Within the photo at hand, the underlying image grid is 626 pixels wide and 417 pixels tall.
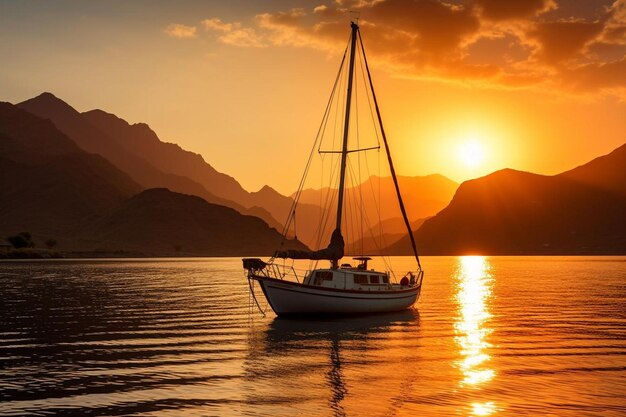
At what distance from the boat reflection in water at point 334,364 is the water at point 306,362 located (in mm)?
85

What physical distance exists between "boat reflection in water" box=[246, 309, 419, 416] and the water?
0.08 m

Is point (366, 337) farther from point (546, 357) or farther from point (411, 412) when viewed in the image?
point (411, 412)

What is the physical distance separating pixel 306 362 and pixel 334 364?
142cm

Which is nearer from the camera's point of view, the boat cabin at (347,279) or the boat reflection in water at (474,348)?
the boat reflection in water at (474,348)

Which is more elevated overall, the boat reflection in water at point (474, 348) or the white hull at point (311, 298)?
the white hull at point (311, 298)

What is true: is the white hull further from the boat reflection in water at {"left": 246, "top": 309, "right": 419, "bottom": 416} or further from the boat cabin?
the boat reflection in water at {"left": 246, "top": 309, "right": 419, "bottom": 416}

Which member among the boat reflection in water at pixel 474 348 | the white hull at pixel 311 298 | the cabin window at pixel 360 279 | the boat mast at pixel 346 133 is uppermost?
the boat mast at pixel 346 133

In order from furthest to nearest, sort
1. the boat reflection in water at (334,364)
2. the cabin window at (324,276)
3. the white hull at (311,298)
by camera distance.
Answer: the cabin window at (324,276) < the white hull at (311,298) < the boat reflection in water at (334,364)

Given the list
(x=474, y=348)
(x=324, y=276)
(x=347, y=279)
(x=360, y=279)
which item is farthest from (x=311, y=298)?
(x=474, y=348)

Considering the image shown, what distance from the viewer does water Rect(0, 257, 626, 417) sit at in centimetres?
2234

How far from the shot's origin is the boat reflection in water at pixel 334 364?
22875 millimetres

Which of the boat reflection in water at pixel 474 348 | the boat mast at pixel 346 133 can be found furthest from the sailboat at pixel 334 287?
the boat reflection in water at pixel 474 348

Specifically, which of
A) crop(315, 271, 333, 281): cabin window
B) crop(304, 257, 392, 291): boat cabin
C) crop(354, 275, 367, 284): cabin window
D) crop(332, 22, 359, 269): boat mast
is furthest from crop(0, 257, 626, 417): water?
crop(332, 22, 359, 269): boat mast

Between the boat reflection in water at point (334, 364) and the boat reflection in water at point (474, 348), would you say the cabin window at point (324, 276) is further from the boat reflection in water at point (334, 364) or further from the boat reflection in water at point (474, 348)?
the boat reflection in water at point (474, 348)
